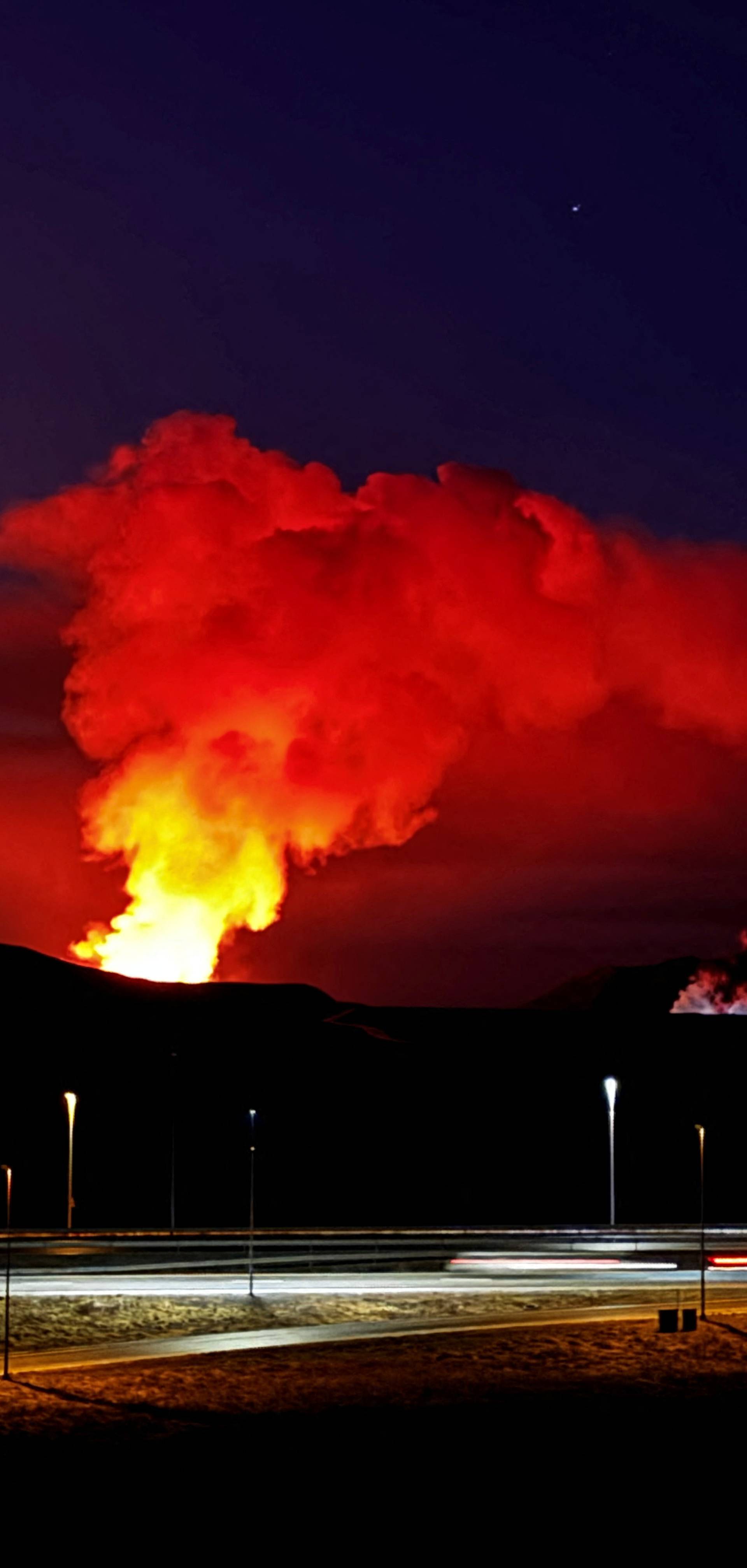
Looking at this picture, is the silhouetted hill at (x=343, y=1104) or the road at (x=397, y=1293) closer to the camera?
the road at (x=397, y=1293)

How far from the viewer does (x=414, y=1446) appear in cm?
3111

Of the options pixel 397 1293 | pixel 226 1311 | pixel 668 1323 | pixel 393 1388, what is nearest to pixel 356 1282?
pixel 397 1293

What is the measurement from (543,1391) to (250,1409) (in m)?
5.71

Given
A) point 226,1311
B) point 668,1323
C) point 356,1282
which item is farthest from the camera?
point 356,1282

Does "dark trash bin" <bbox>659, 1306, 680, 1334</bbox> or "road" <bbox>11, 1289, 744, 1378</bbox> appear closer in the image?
"road" <bbox>11, 1289, 744, 1378</bbox>

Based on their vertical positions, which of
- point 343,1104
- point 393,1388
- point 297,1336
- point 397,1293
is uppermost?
point 343,1104

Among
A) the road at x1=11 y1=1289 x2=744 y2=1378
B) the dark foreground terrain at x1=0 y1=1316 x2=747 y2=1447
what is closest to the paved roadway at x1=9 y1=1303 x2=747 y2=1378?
the road at x1=11 y1=1289 x2=744 y2=1378

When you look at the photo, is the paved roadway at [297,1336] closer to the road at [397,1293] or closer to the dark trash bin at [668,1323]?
the road at [397,1293]

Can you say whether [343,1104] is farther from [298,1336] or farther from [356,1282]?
[298,1336]

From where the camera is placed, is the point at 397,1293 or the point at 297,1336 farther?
the point at 397,1293

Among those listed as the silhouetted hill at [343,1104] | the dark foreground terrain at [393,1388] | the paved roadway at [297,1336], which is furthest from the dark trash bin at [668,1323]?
the silhouetted hill at [343,1104]

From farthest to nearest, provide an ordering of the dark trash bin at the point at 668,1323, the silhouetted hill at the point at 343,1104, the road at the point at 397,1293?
1. the silhouetted hill at the point at 343,1104
2. the dark trash bin at the point at 668,1323
3. the road at the point at 397,1293

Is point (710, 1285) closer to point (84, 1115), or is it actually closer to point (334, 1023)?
point (84, 1115)

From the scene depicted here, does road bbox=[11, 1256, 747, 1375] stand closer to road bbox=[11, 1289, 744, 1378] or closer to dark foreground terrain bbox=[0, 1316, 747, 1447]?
road bbox=[11, 1289, 744, 1378]
